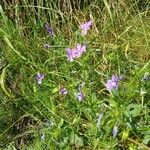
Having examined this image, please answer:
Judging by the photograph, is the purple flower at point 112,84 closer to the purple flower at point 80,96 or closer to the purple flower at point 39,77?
the purple flower at point 80,96

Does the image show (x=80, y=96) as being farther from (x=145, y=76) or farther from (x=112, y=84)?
(x=145, y=76)

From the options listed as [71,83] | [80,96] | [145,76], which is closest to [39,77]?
[71,83]

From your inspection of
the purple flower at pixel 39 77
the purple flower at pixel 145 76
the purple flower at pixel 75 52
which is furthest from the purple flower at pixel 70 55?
the purple flower at pixel 145 76

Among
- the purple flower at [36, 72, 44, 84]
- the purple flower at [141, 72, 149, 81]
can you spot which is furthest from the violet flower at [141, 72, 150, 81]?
the purple flower at [36, 72, 44, 84]

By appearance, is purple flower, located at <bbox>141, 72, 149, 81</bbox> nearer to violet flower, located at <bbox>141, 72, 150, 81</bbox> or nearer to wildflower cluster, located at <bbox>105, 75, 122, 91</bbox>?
violet flower, located at <bbox>141, 72, 150, 81</bbox>

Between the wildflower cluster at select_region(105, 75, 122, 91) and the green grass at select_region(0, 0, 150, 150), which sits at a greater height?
the wildflower cluster at select_region(105, 75, 122, 91)
